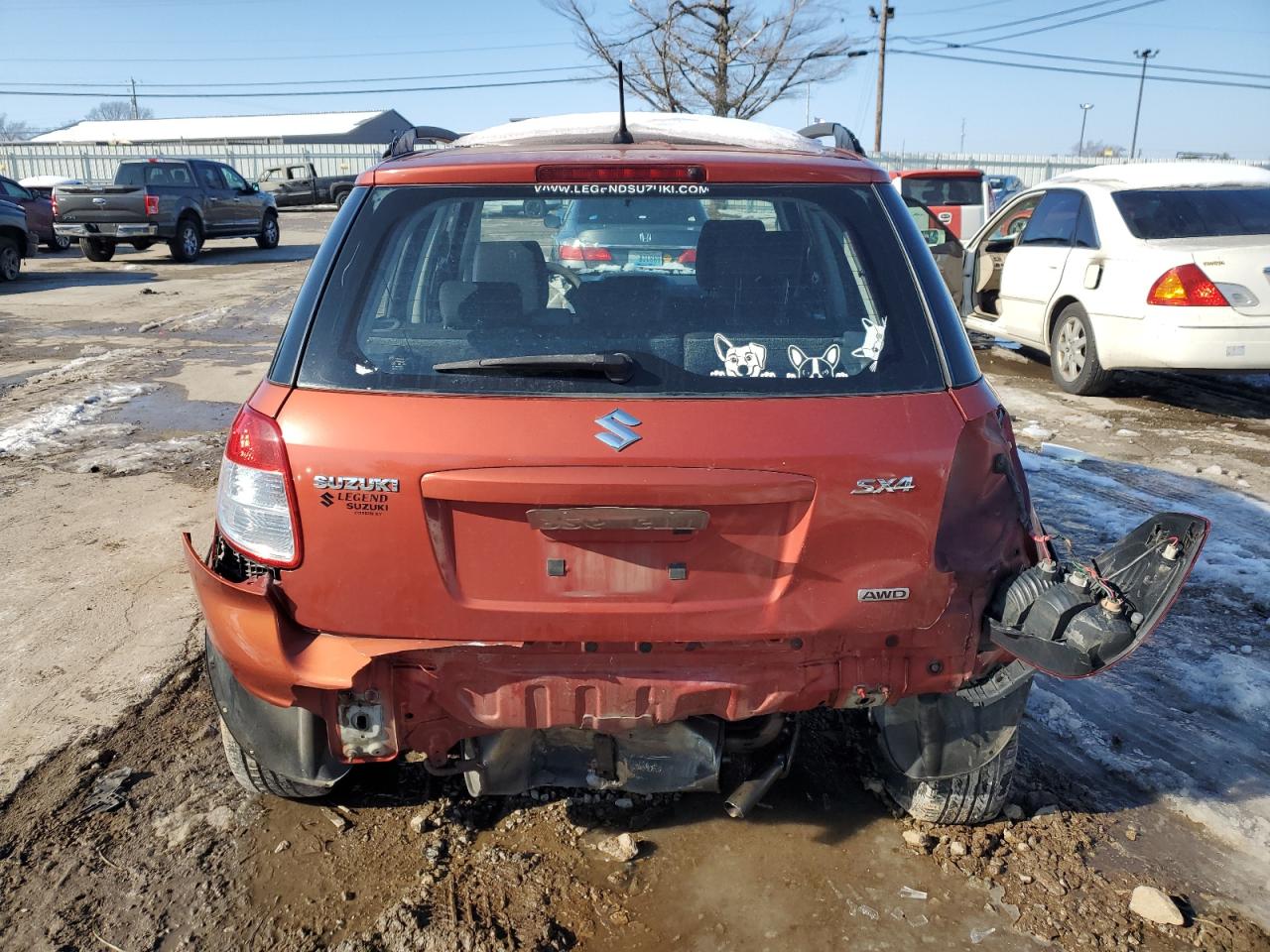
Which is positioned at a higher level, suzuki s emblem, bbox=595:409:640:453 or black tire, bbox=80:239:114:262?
suzuki s emblem, bbox=595:409:640:453

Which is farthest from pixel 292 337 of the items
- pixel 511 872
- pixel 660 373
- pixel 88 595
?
pixel 88 595

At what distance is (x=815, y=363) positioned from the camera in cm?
228

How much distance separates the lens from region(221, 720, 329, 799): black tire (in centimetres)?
275

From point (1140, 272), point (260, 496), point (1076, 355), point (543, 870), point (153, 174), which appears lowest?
point (543, 870)

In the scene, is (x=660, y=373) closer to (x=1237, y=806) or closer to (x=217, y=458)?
(x=1237, y=806)

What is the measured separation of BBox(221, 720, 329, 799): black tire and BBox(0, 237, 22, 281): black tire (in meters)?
16.2

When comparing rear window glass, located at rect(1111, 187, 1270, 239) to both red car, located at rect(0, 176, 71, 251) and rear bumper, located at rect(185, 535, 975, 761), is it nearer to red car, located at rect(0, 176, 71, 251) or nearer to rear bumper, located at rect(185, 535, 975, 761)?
rear bumper, located at rect(185, 535, 975, 761)

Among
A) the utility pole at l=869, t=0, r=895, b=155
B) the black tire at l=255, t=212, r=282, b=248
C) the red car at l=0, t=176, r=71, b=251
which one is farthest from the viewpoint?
the utility pole at l=869, t=0, r=895, b=155

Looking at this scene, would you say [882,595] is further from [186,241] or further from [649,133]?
[186,241]

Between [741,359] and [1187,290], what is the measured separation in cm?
608

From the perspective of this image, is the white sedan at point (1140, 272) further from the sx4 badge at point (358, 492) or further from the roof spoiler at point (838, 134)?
the sx4 badge at point (358, 492)

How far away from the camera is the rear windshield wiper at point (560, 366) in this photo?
2197 mm

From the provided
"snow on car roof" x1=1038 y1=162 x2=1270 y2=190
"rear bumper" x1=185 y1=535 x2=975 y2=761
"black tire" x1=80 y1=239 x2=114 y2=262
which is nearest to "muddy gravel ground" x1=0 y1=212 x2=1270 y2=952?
"rear bumper" x1=185 y1=535 x2=975 y2=761

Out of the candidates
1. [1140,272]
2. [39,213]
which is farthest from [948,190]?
[39,213]
